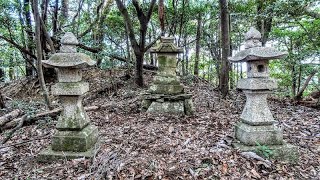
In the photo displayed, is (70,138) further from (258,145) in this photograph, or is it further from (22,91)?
(22,91)

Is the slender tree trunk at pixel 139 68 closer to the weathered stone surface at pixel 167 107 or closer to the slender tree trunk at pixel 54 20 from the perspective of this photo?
the weathered stone surface at pixel 167 107

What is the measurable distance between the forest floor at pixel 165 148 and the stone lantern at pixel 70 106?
0.63ft

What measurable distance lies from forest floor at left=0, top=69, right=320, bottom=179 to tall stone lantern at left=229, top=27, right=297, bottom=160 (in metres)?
0.24

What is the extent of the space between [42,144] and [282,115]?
5547 millimetres

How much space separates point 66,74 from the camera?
3.57 meters

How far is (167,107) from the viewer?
610 centimetres

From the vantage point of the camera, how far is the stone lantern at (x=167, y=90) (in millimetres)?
6117

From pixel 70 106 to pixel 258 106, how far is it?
9.30 ft

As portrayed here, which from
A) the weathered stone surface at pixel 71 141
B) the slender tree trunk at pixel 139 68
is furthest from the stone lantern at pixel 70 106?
the slender tree trunk at pixel 139 68

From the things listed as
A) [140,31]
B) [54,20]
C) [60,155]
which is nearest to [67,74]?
[60,155]

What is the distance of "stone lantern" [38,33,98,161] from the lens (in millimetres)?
3508

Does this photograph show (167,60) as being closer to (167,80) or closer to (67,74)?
(167,80)

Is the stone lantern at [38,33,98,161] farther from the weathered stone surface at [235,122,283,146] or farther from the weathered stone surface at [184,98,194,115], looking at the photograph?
the weathered stone surface at [184,98,194,115]

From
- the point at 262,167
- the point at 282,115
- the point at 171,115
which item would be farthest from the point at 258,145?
the point at 282,115
